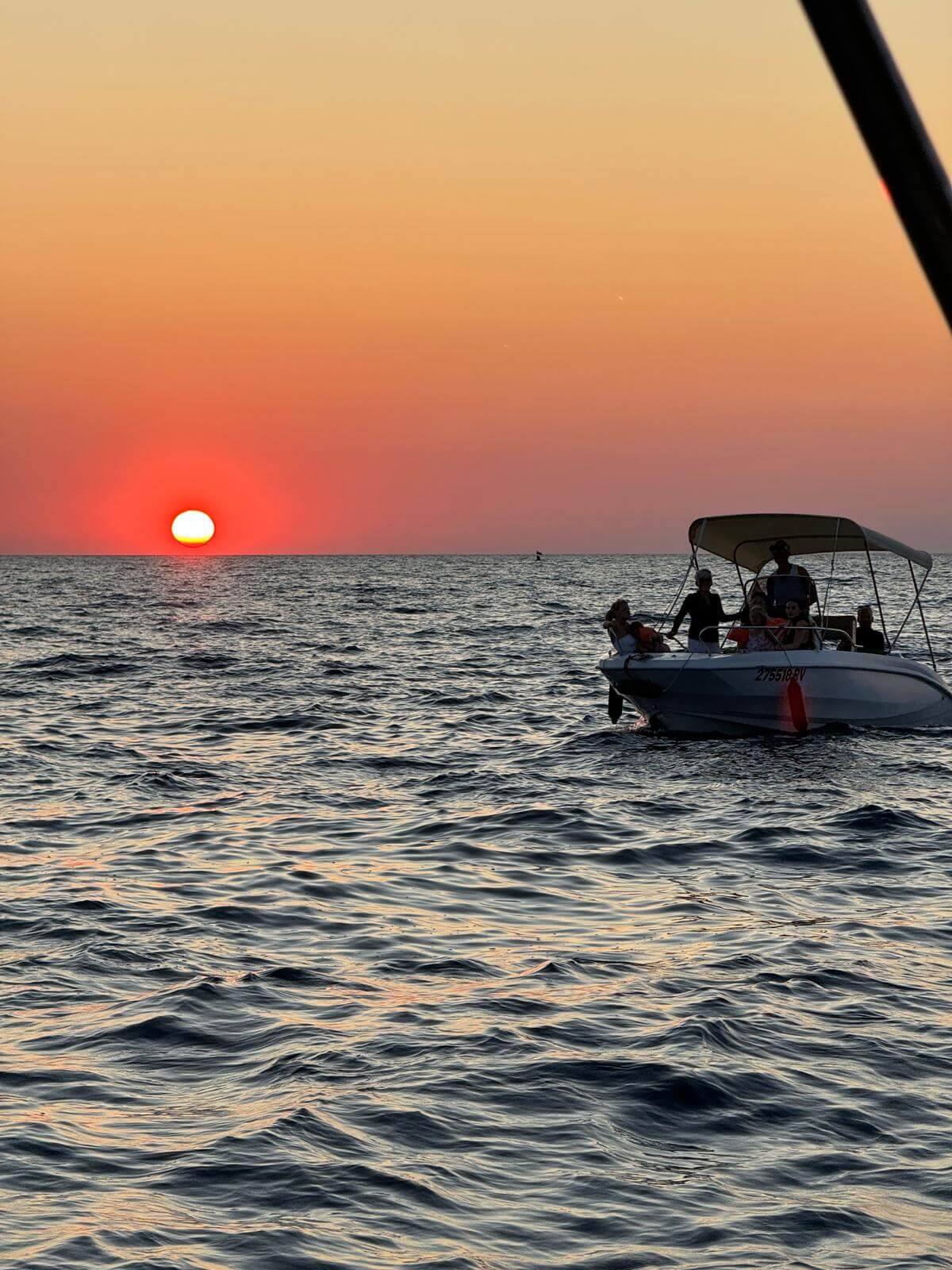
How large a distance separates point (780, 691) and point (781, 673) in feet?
0.95

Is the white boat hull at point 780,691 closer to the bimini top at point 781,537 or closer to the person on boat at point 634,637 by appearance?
the person on boat at point 634,637

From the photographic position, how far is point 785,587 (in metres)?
21.4

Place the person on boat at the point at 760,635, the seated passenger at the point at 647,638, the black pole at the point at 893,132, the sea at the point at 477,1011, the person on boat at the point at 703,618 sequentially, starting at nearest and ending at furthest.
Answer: the black pole at the point at 893,132, the sea at the point at 477,1011, the person on boat at the point at 760,635, the person on boat at the point at 703,618, the seated passenger at the point at 647,638

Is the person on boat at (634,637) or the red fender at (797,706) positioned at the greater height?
the person on boat at (634,637)

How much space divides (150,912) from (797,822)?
704 centimetres

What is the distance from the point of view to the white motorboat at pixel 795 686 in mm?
20797

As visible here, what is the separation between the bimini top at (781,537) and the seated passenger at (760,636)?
6.50ft

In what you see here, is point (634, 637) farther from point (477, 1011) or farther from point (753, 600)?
point (477, 1011)

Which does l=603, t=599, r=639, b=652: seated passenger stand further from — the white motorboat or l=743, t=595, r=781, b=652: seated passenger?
l=743, t=595, r=781, b=652: seated passenger

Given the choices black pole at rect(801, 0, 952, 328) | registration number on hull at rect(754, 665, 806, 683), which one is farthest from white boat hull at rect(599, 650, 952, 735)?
black pole at rect(801, 0, 952, 328)

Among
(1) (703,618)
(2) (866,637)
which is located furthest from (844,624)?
(1) (703,618)

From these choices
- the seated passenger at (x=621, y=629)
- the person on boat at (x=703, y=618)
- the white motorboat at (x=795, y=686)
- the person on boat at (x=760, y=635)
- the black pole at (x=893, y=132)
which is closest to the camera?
the black pole at (x=893, y=132)

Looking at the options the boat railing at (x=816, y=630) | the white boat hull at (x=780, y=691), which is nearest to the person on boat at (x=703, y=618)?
the boat railing at (x=816, y=630)

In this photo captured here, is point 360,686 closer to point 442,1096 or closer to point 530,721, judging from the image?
point 530,721
